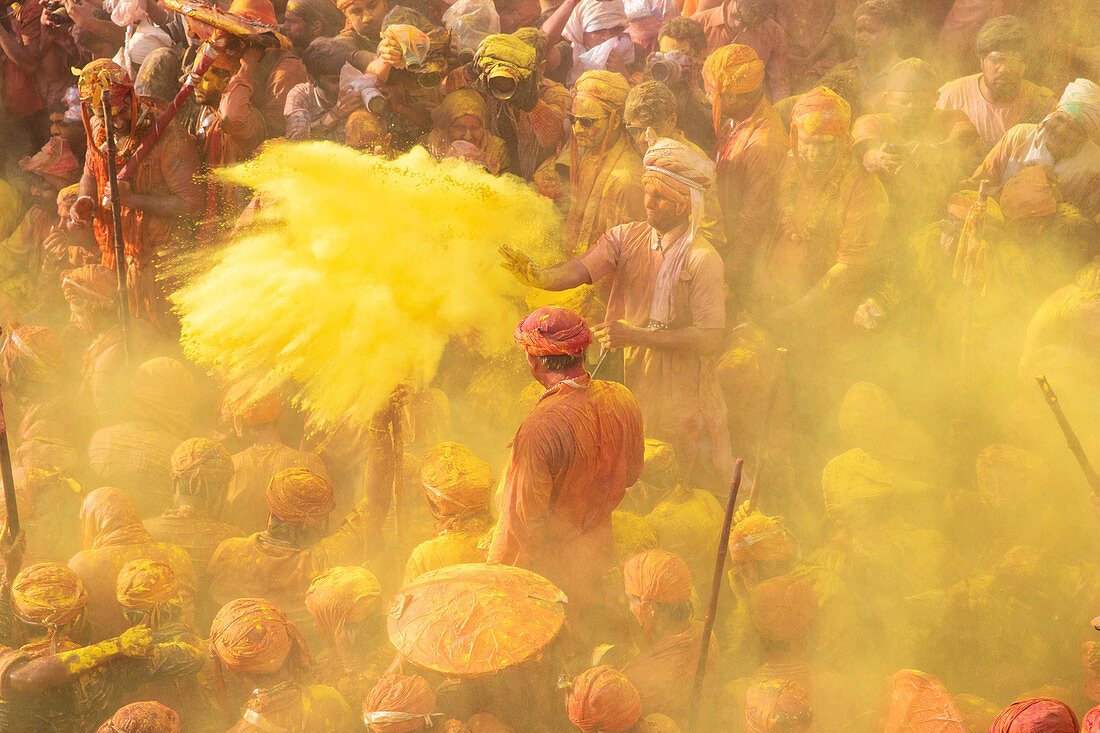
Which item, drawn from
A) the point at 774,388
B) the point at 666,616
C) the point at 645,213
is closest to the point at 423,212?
the point at 645,213

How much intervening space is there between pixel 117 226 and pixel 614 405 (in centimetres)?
422

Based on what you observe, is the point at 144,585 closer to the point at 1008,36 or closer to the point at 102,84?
the point at 102,84

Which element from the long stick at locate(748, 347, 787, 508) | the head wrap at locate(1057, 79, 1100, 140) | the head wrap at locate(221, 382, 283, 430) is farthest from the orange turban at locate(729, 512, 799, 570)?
the head wrap at locate(1057, 79, 1100, 140)

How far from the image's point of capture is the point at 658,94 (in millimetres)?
6699

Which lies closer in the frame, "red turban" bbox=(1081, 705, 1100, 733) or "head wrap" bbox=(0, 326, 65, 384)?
"red turban" bbox=(1081, 705, 1100, 733)

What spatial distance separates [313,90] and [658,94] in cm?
289

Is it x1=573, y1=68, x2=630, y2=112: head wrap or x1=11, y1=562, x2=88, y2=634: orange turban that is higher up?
x1=573, y1=68, x2=630, y2=112: head wrap

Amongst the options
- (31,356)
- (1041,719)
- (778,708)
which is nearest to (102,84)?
(31,356)

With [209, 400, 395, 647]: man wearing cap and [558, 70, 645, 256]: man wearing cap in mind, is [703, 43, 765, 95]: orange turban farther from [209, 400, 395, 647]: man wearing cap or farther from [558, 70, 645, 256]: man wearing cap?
[209, 400, 395, 647]: man wearing cap

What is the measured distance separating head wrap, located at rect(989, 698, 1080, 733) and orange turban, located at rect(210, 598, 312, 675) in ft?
9.68

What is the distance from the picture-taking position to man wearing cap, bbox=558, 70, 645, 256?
688cm

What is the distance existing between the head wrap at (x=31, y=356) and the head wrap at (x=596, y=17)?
465 cm

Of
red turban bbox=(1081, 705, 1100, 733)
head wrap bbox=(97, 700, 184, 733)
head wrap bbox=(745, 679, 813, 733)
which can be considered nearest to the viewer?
red turban bbox=(1081, 705, 1100, 733)

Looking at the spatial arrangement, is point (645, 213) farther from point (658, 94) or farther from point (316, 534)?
point (316, 534)
